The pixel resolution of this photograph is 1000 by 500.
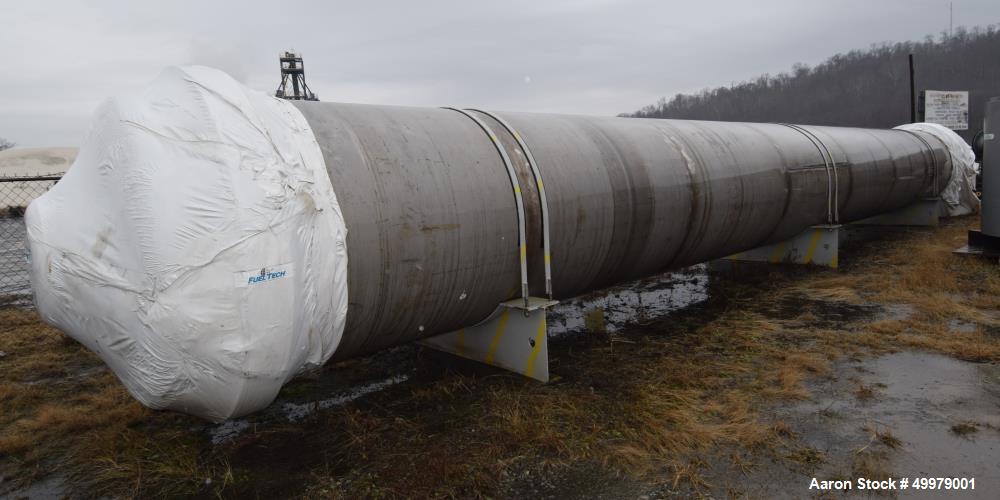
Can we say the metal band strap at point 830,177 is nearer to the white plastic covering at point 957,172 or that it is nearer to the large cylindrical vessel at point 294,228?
the large cylindrical vessel at point 294,228

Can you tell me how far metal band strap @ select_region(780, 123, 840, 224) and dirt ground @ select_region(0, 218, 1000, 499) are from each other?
84.8 inches

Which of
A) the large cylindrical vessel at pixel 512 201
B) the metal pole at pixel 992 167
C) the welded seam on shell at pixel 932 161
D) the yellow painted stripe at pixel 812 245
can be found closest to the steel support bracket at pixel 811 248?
the yellow painted stripe at pixel 812 245

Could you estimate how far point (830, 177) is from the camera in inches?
298

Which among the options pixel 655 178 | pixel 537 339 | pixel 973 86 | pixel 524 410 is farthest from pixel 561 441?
pixel 973 86

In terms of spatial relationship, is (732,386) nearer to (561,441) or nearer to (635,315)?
(561,441)

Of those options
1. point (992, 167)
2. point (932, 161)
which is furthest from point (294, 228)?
point (932, 161)

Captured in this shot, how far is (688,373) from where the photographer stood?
4.38 m

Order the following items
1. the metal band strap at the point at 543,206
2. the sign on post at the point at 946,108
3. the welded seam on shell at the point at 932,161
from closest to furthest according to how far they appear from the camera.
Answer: the metal band strap at the point at 543,206
the welded seam on shell at the point at 932,161
the sign on post at the point at 946,108

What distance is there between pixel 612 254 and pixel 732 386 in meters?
1.26

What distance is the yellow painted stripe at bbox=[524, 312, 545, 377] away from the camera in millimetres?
4125

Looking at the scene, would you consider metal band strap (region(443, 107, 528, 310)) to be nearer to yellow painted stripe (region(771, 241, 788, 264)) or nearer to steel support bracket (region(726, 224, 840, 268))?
steel support bracket (region(726, 224, 840, 268))

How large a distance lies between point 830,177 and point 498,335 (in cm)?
534

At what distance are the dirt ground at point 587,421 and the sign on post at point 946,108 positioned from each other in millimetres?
15443

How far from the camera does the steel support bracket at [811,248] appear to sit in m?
7.92
